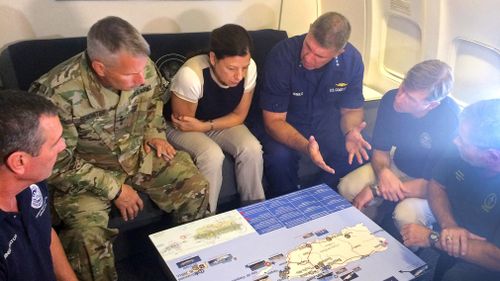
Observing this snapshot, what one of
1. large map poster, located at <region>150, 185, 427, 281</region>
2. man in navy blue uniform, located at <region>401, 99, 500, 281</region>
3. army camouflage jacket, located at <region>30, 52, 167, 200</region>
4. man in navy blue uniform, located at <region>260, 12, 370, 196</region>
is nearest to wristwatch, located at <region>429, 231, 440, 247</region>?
man in navy blue uniform, located at <region>401, 99, 500, 281</region>

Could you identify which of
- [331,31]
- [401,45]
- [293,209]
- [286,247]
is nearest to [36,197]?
[286,247]

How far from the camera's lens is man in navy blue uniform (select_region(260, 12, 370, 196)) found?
254 cm

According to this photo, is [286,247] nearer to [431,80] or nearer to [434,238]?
[434,238]

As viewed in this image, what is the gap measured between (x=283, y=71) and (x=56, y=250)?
1.54 m

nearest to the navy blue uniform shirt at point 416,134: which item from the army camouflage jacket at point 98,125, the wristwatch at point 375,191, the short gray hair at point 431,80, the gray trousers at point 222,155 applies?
the short gray hair at point 431,80

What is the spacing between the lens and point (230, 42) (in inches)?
87.6

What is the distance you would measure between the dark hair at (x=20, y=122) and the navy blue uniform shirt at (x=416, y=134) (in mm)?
1803

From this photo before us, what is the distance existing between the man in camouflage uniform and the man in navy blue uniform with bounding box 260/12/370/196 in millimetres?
564

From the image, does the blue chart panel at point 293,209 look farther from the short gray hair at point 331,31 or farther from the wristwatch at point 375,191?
the short gray hair at point 331,31

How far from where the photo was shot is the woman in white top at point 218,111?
7.47 feet

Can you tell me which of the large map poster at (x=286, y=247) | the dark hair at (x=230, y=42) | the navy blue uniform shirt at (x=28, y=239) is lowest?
the large map poster at (x=286, y=247)

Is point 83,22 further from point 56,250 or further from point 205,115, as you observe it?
point 56,250

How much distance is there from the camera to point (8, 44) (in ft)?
8.53

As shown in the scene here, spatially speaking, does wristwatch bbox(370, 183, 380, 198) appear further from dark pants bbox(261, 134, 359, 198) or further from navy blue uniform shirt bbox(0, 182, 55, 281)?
navy blue uniform shirt bbox(0, 182, 55, 281)
